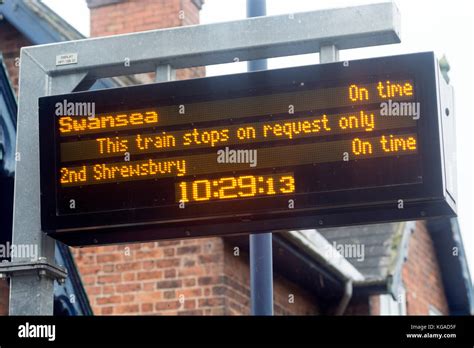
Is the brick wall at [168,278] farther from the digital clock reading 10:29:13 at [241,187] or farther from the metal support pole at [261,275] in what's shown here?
the digital clock reading 10:29:13 at [241,187]

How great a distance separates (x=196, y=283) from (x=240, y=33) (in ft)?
19.2

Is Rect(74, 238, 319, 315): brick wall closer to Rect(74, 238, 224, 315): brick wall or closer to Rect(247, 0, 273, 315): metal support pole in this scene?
Rect(74, 238, 224, 315): brick wall

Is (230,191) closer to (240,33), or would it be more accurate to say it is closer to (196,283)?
(240,33)

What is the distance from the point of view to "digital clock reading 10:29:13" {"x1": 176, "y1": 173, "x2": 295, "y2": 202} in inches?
294

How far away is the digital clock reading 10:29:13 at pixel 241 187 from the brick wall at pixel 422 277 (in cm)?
1132

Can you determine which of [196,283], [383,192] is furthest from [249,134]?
[196,283]

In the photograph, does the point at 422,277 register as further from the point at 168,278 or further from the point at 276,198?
the point at 276,198

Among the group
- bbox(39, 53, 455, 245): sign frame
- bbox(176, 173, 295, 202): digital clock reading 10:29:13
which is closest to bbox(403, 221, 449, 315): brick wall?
bbox(39, 53, 455, 245): sign frame

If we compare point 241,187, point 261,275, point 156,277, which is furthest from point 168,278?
point 241,187

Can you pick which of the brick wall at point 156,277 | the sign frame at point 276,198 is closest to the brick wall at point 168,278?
the brick wall at point 156,277

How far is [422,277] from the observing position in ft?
65.9

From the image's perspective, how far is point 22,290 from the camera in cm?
787

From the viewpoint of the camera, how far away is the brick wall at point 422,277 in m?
19.0
